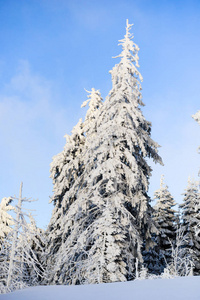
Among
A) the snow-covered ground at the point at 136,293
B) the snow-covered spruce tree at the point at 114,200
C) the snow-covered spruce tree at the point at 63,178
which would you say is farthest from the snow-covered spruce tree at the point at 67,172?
the snow-covered ground at the point at 136,293

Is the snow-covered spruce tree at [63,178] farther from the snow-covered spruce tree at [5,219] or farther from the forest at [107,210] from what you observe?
the snow-covered spruce tree at [5,219]

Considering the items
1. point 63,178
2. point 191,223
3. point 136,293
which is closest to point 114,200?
point 63,178

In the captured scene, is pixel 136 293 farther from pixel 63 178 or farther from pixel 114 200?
pixel 63 178

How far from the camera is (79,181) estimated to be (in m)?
14.9

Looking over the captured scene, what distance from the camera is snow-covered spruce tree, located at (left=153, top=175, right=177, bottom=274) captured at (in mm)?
26309

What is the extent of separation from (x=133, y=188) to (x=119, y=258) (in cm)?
365

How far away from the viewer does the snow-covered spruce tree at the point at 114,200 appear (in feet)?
33.9

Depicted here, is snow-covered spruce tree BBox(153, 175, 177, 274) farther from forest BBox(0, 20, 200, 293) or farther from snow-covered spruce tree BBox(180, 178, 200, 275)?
forest BBox(0, 20, 200, 293)

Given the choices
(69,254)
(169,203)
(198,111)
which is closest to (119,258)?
(69,254)

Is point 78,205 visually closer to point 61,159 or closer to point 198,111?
point 61,159

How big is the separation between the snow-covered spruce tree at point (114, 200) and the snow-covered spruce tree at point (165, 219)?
14.0m

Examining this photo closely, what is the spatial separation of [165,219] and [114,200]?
59.4 feet

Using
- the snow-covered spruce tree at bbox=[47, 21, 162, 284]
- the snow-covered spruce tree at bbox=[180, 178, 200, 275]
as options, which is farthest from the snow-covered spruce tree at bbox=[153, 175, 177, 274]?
the snow-covered spruce tree at bbox=[47, 21, 162, 284]

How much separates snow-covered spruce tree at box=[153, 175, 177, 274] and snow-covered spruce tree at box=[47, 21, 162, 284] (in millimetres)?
13985
